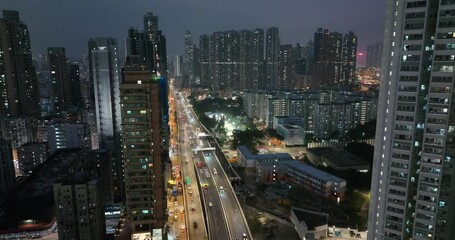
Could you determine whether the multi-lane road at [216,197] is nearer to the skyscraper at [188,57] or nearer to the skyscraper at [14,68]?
the skyscraper at [14,68]

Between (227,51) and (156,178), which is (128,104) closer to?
(156,178)

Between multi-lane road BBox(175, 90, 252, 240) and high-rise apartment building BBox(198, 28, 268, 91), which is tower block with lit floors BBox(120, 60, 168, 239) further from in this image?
high-rise apartment building BBox(198, 28, 268, 91)

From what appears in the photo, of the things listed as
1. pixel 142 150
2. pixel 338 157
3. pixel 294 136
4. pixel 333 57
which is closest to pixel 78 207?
pixel 142 150

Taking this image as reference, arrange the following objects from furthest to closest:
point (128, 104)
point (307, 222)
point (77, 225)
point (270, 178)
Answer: point (270, 178), point (307, 222), point (128, 104), point (77, 225)

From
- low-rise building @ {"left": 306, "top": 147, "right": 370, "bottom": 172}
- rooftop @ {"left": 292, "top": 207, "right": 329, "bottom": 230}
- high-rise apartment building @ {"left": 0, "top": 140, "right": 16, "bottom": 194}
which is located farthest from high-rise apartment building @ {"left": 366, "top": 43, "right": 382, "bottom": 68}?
high-rise apartment building @ {"left": 0, "top": 140, "right": 16, "bottom": 194}

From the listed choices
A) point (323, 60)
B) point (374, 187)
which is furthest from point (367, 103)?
point (374, 187)

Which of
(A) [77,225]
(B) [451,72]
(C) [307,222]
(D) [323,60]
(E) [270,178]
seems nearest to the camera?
(B) [451,72]
